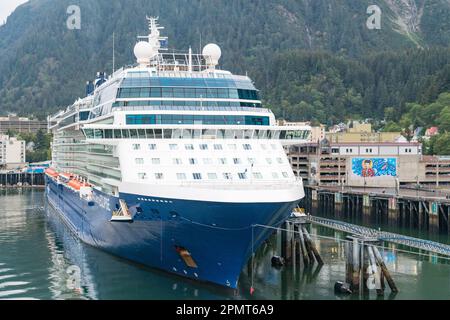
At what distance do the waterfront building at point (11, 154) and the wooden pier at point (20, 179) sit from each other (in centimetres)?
2346

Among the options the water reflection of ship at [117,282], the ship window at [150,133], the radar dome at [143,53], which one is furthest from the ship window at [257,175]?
the radar dome at [143,53]

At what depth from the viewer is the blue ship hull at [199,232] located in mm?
34281

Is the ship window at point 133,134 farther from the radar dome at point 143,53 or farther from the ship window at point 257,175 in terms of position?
the radar dome at point 143,53

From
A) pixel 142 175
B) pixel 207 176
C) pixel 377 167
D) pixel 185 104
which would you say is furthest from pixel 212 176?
pixel 377 167

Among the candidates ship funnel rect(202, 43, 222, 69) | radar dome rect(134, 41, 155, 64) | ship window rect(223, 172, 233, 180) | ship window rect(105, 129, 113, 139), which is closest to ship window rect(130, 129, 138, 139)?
ship window rect(105, 129, 113, 139)

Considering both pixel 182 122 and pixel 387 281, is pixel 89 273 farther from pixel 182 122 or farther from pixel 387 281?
pixel 387 281

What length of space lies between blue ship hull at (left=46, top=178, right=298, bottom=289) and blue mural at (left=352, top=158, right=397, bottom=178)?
62.3 m

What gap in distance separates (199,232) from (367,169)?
2641 inches

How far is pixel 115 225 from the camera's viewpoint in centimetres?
4200

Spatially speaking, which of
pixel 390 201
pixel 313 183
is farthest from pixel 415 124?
pixel 390 201

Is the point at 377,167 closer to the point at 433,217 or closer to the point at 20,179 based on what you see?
the point at 433,217

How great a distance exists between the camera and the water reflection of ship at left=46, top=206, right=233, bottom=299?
3728 cm

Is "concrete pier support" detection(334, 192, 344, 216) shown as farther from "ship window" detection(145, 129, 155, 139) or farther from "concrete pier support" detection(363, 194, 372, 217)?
"ship window" detection(145, 129, 155, 139)
